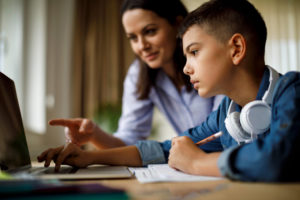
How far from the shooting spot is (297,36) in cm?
382

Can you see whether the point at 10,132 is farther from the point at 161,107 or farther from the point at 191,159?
the point at 161,107

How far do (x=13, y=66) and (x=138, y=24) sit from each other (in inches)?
65.9

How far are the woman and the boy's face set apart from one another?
1.61 feet

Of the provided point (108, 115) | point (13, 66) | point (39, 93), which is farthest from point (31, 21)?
point (108, 115)

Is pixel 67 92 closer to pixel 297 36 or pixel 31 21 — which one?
pixel 31 21

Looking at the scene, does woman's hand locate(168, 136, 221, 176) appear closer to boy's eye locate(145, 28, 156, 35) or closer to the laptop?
the laptop

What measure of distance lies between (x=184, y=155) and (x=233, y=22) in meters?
0.50

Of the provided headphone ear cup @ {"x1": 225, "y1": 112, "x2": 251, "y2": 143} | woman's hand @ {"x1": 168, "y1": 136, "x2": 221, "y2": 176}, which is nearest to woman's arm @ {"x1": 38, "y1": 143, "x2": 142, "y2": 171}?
woman's hand @ {"x1": 168, "y1": 136, "x2": 221, "y2": 176}

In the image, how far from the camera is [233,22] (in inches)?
38.9

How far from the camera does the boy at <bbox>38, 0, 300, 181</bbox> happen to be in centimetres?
59

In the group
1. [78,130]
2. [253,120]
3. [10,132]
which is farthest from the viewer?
[78,130]

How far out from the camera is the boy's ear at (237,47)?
Result: 93 cm

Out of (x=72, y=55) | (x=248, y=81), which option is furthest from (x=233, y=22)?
(x=72, y=55)

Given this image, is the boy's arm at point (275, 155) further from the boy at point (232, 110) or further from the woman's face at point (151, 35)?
the woman's face at point (151, 35)
